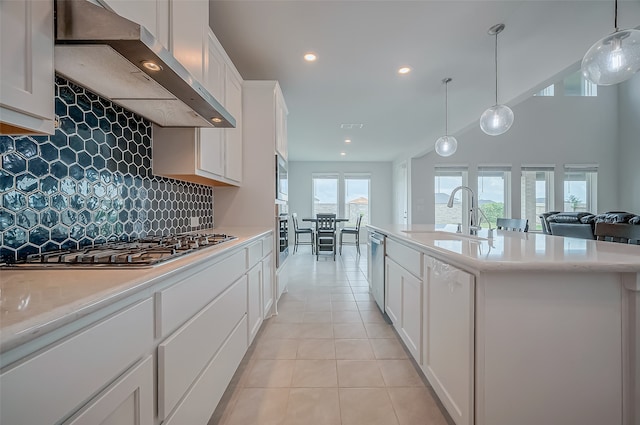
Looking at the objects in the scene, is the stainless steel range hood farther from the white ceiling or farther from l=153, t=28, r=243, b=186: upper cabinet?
the white ceiling

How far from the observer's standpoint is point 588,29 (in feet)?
6.93

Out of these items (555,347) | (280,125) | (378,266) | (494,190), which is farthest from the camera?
(494,190)

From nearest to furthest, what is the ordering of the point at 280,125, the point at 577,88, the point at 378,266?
the point at 378,266, the point at 280,125, the point at 577,88

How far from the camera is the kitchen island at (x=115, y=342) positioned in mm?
466

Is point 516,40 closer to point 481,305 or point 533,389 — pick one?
point 481,305

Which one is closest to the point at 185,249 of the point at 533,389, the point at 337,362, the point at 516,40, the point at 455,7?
the point at 337,362

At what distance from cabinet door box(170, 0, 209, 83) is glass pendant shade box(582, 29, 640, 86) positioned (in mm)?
2433

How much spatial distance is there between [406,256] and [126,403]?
158 cm

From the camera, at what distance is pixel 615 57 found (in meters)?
1.60

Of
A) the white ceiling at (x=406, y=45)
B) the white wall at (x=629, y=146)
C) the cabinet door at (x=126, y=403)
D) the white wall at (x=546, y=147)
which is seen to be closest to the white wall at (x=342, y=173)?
the white wall at (x=546, y=147)

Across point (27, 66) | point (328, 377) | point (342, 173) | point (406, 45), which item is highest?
point (406, 45)

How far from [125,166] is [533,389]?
2166 millimetres

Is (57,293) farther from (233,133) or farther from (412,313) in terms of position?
(233,133)

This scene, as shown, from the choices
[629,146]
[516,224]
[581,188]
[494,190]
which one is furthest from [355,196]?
[629,146]
